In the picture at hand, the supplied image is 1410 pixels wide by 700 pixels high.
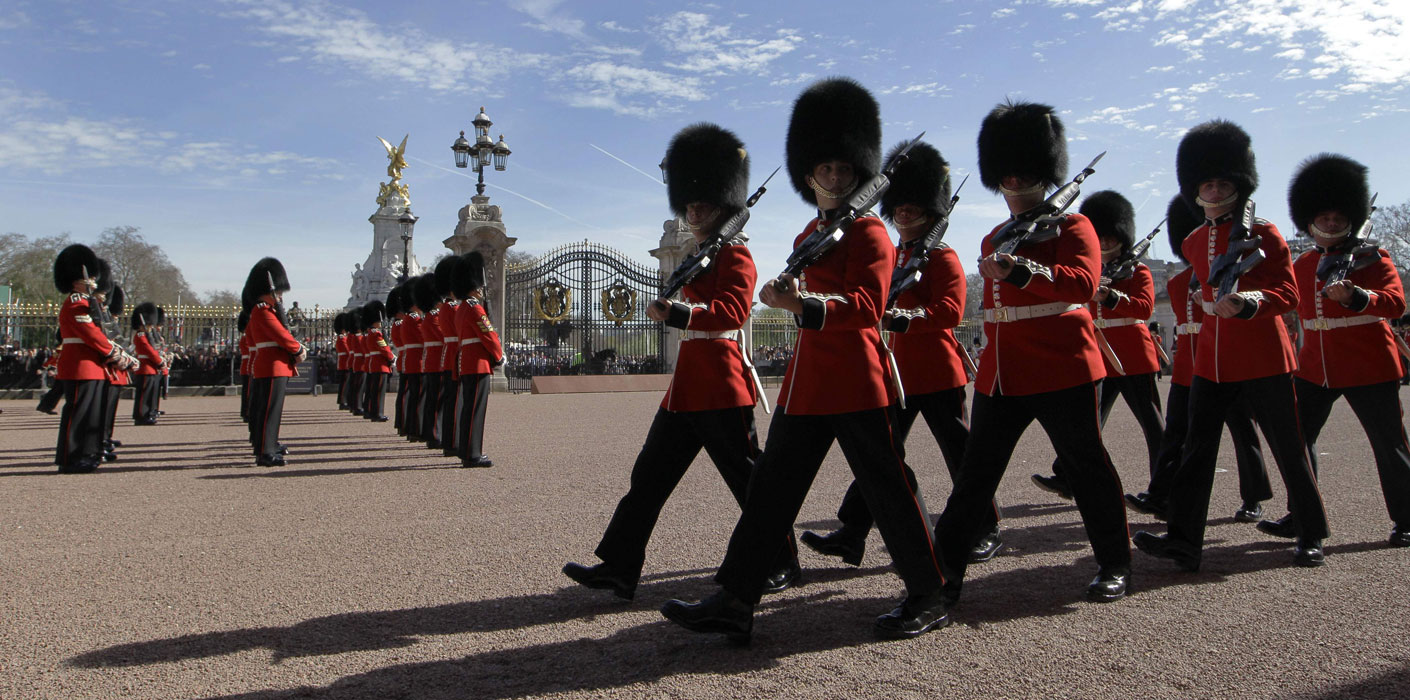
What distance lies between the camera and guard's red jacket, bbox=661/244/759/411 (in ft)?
11.4

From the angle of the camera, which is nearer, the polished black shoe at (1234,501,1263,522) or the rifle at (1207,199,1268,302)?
the rifle at (1207,199,1268,302)

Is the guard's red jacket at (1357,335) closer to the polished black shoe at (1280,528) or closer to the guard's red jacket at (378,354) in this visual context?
the polished black shoe at (1280,528)

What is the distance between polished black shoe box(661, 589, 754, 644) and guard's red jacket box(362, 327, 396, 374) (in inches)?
409

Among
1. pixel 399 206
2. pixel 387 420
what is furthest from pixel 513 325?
pixel 399 206

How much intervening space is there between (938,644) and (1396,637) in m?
1.37

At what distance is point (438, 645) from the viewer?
3018 mm

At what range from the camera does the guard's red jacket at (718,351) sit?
11.4 ft

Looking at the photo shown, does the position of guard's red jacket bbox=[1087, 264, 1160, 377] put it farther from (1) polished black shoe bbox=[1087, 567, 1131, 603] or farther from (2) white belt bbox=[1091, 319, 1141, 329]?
(1) polished black shoe bbox=[1087, 567, 1131, 603]

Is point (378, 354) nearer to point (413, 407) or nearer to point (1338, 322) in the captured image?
point (413, 407)

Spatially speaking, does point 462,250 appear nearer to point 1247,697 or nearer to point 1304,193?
point 1304,193

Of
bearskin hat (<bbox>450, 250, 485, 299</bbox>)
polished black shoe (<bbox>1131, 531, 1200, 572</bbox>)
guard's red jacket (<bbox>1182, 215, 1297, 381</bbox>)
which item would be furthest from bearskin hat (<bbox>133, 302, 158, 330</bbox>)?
guard's red jacket (<bbox>1182, 215, 1297, 381</bbox>)

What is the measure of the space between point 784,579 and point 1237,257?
2297 millimetres

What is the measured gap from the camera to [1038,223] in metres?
3.57

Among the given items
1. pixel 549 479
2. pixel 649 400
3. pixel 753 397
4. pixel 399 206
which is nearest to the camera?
pixel 753 397
